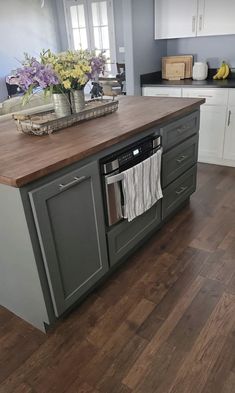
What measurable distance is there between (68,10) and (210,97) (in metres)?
5.40

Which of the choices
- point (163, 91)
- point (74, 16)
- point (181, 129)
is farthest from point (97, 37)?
point (181, 129)

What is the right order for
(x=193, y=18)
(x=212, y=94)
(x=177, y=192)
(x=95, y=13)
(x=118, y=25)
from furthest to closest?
(x=95, y=13) < (x=118, y=25) < (x=193, y=18) < (x=212, y=94) < (x=177, y=192)

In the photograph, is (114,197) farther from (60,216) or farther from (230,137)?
(230,137)

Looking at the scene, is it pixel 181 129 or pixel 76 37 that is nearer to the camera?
pixel 181 129

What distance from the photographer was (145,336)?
157cm

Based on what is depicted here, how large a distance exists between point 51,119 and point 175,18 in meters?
2.62

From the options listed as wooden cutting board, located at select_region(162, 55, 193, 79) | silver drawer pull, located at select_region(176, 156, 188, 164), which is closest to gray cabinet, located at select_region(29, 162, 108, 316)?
silver drawer pull, located at select_region(176, 156, 188, 164)

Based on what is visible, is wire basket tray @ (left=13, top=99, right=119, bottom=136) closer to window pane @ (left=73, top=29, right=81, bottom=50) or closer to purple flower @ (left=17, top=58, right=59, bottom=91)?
purple flower @ (left=17, top=58, right=59, bottom=91)

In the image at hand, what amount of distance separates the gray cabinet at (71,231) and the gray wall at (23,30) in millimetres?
6212

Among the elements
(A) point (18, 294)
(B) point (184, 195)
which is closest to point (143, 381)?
(A) point (18, 294)

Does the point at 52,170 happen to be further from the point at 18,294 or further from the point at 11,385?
the point at 11,385

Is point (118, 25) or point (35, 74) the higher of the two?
point (118, 25)

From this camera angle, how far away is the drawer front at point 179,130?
82.3 inches

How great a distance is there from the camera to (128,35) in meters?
3.36
